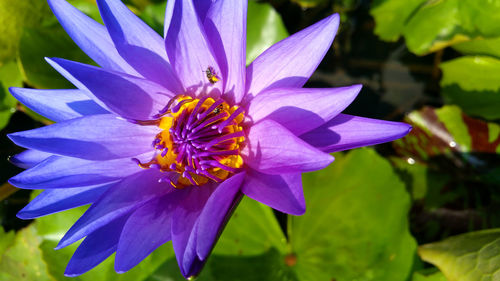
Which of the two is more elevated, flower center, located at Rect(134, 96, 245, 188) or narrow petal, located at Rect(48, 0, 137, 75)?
narrow petal, located at Rect(48, 0, 137, 75)

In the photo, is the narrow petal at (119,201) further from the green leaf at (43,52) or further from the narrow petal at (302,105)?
the green leaf at (43,52)

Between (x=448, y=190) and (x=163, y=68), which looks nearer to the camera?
(x=163, y=68)

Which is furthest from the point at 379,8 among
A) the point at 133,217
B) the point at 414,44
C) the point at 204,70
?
the point at 133,217

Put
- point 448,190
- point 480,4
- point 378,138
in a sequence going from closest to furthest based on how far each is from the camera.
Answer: point 378,138 → point 480,4 → point 448,190

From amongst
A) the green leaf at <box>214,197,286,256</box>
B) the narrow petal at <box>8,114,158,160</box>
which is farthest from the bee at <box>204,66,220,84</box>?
the green leaf at <box>214,197,286,256</box>

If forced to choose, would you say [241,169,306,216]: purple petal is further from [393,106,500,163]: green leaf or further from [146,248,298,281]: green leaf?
[393,106,500,163]: green leaf

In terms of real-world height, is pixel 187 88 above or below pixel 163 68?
below

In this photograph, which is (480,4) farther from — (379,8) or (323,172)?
(323,172)
